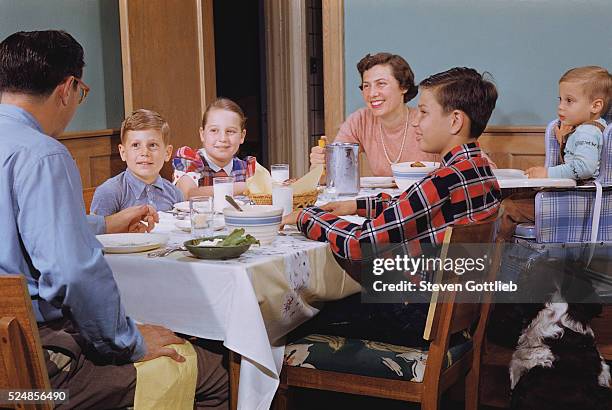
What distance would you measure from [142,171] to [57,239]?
1398 millimetres

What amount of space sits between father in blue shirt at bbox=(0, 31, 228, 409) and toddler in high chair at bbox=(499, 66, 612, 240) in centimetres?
192

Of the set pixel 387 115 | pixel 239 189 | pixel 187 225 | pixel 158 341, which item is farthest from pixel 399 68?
pixel 158 341

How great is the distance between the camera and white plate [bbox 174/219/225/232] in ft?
7.39

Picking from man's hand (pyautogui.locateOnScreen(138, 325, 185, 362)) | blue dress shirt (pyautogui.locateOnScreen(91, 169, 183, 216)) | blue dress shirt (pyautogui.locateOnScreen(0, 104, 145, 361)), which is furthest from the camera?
blue dress shirt (pyautogui.locateOnScreen(91, 169, 183, 216))

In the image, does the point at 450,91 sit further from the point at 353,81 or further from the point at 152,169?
the point at 353,81

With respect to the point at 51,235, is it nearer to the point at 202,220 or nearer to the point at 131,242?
the point at 131,242

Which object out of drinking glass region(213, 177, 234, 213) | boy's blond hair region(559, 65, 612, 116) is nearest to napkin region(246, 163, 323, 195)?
drinking glass region(213, 177, 234, 213)

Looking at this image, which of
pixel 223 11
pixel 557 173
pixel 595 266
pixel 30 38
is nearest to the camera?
pixel 30 38

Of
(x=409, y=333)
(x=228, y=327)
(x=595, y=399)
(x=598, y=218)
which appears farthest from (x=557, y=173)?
(x=228, y=327)

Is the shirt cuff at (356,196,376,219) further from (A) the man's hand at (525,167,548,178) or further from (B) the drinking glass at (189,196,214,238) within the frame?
(A) the man's hand at (525,167,548,178)

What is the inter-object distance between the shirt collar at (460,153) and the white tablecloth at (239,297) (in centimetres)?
40

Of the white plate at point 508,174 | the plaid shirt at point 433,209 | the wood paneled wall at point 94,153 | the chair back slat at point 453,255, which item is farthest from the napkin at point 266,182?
the wood paneled wall at point 94,153

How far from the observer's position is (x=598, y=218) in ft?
9.45

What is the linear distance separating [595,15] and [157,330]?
3.24 metres
